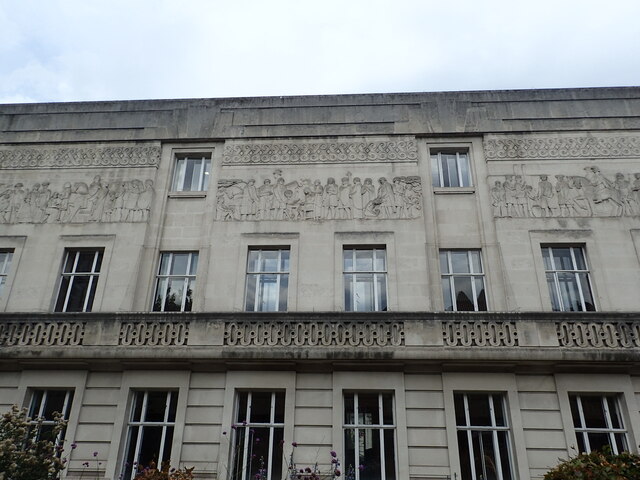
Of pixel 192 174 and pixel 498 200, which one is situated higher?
pixel 192 174

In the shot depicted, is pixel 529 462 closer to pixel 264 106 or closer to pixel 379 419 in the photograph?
pixel 379 419

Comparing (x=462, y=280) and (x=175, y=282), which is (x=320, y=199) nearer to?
(x=462, y=280)

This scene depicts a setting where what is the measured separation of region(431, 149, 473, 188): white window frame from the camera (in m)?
16.4

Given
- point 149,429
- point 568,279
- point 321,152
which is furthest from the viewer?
point 321,152

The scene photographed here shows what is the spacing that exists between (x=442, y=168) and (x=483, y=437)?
8.37 metres

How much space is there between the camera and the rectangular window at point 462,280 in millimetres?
14562

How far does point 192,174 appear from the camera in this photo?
1719 cm

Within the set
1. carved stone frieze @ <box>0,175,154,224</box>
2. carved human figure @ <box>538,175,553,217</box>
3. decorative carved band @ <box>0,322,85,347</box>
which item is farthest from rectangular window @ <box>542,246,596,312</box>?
decorative carved band @ <box>0,322,85,347</box>

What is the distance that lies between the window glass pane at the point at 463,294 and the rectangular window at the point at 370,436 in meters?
3.35

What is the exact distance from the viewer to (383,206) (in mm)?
15836

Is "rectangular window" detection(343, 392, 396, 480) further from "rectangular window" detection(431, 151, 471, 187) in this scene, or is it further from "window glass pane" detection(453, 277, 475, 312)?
"rectangular window" detection(431, 151, 471, 187)

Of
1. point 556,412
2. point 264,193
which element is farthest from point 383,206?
point 556,412

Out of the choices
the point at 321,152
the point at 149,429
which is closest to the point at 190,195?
the point at 321,152

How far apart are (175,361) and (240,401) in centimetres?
206
